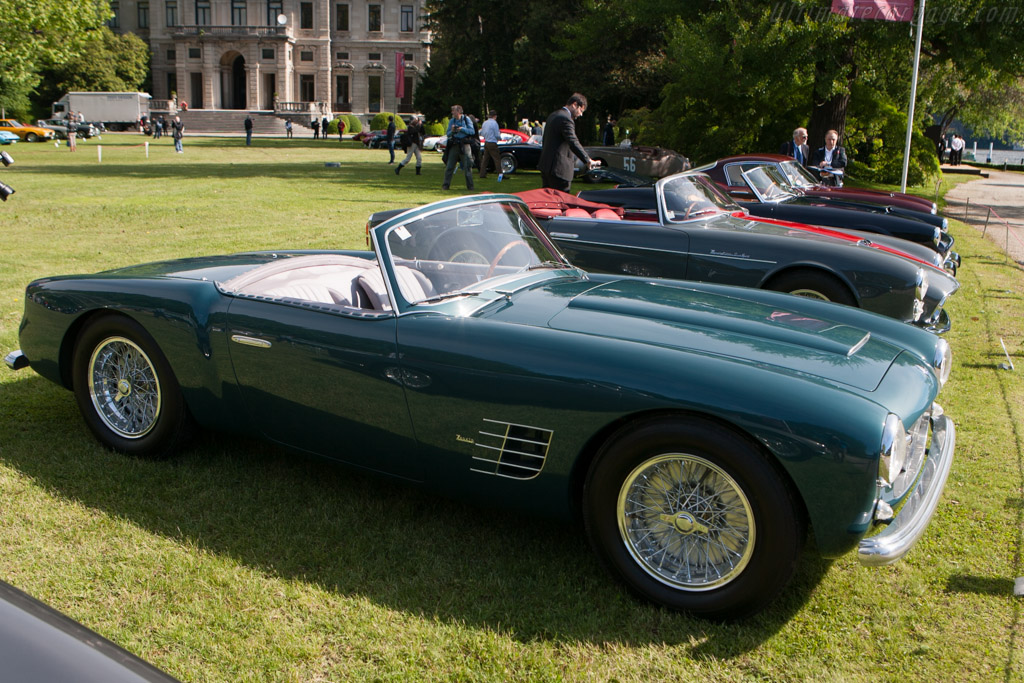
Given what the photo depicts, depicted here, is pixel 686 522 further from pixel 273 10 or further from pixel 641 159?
pixel 273 10

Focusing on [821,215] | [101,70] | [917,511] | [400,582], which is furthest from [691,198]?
[101,70]

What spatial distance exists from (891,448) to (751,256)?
409cm

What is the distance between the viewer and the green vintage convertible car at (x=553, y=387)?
9.16ft

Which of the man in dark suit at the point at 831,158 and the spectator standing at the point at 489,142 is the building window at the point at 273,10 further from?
the man in dark suit at the point at 831,158

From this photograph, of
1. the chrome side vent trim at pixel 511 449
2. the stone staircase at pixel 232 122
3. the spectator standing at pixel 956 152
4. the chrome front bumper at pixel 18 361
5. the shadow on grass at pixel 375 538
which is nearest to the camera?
the shadow on grass at pixel 375 538

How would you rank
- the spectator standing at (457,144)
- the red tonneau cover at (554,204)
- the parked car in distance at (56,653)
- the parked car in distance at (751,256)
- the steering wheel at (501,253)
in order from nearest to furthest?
1. the parked car in distance at (56,653)
2. the steering wheel at (501,253)
3. the parked car in distance at (751,256)
4. the red tonneau cover at (554,204)
5. the spectator standing at (457,144)

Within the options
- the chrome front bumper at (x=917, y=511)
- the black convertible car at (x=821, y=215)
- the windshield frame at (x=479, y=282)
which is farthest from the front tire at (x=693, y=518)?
the black convertible car at (x=821, y=215)

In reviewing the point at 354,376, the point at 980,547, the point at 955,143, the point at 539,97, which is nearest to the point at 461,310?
the point at 354,376

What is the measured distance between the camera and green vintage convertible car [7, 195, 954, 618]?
2.79 meters

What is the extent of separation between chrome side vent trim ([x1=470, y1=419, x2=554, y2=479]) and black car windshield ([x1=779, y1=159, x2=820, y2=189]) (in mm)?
8511

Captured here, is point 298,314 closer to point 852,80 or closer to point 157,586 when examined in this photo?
point 157,586

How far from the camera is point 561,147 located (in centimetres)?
1170

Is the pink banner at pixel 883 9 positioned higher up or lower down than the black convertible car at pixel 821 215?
higher up

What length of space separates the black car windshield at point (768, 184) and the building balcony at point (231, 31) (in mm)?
76152
